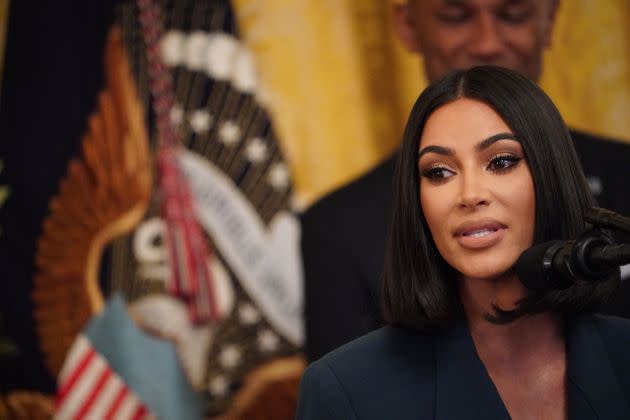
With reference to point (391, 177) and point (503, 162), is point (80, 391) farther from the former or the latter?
point (503, 162)

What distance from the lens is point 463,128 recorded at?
2.00m

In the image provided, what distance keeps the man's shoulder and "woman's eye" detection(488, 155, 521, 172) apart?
5.35 feet

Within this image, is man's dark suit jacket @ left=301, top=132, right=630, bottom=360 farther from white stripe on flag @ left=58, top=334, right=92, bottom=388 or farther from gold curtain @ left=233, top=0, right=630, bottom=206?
white stripe on flag @ left=58, top=334, right=92, bottom=388

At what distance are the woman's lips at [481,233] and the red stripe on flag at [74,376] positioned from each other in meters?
2.15

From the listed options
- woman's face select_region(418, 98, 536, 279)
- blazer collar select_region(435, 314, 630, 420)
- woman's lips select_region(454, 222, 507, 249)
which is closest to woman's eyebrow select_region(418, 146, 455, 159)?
woman's face select_region(418, 98, 536, 279)

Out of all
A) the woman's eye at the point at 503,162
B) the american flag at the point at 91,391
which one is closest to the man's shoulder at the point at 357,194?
the american flag at the point at 91,391

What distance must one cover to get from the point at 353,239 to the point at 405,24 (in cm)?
86

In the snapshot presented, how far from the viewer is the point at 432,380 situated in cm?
201

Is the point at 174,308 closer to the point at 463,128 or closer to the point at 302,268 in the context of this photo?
the point at 302,268

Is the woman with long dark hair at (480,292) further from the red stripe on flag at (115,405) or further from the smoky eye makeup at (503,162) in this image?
the red stripe on flag at (115,405)

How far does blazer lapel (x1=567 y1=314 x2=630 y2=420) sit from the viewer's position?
1.99 meters

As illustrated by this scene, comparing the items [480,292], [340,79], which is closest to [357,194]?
[340,79]

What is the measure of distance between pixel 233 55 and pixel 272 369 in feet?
3.89

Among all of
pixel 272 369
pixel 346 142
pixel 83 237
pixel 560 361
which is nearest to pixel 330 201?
pixel 346 142
